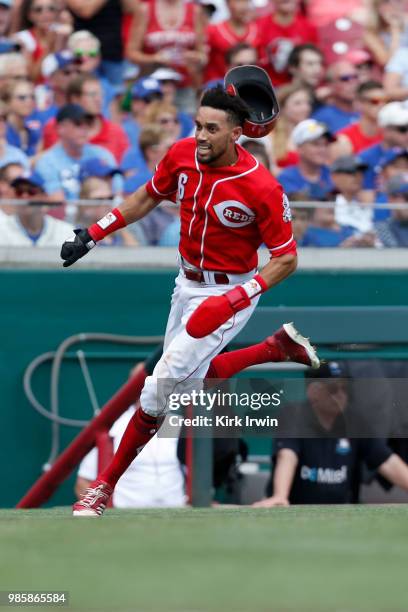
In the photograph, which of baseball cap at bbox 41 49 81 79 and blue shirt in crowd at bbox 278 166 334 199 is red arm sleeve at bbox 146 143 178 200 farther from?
baseball cap at bbox 41 49 81 79

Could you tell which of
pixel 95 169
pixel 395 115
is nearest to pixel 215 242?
pixel 95 169

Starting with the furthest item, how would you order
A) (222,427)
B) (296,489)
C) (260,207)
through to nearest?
(296,489), (222,427), (260,207)

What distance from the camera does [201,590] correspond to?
4457 mm

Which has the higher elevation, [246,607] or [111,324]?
[111,324]

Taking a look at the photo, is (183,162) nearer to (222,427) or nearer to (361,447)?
(222,427)

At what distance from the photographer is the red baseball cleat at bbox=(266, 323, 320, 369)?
23.6ft

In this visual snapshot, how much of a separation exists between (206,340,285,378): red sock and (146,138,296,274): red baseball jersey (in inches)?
16.1

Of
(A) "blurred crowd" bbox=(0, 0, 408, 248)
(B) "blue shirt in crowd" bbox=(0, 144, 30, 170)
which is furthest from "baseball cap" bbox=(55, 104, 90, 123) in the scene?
(B) "blue shirt in crowd" bbox=(0, 144, 30, 170)

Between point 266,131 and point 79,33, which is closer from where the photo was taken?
point 266,131

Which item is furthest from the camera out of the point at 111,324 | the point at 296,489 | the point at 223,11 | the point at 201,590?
the point at 223,11

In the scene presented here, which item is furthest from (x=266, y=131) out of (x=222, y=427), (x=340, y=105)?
(x=340, y=105)

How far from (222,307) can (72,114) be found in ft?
13.5

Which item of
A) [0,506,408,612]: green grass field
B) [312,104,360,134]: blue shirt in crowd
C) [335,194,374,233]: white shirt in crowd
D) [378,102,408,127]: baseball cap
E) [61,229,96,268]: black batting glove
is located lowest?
[0,506,408,612]: green grass field

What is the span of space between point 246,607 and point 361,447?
471cm
